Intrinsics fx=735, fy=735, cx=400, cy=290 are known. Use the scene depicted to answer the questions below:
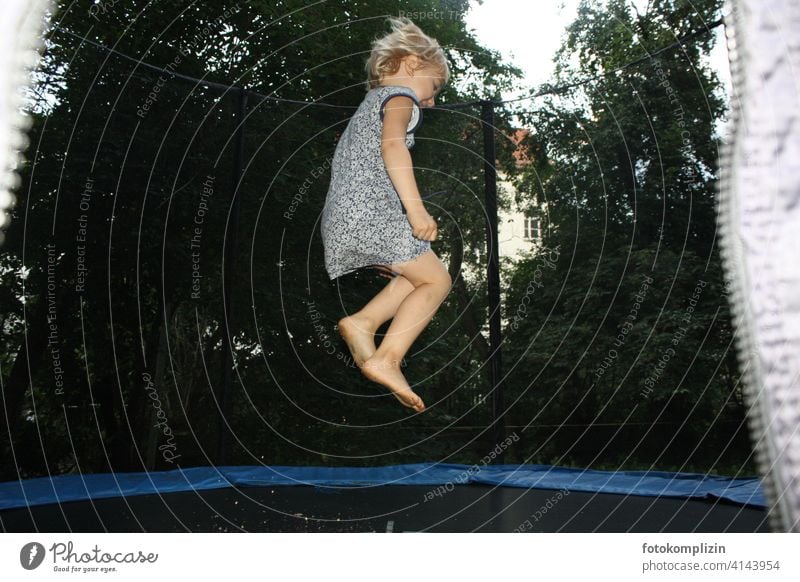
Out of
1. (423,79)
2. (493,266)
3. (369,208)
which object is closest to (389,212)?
(369,208)

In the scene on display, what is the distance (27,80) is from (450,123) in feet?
7.17

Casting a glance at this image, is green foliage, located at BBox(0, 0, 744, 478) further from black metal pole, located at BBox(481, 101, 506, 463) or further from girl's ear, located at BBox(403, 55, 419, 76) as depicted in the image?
girl's ear, located at BBox(403, 55, 419, 76)

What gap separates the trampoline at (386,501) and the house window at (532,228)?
1631 mm

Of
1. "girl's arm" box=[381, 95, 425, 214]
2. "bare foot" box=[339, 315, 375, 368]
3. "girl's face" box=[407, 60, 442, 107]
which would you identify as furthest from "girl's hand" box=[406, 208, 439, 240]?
"girl's face" box=[407, 60, 442, 107]

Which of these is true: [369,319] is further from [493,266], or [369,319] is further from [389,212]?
[493,266]

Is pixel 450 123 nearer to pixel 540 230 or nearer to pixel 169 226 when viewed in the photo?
pixel 540 230

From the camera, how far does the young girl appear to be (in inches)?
77.4

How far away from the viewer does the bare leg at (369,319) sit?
197cm

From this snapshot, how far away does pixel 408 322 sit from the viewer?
6.49 ft

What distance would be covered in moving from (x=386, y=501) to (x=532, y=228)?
2.33m

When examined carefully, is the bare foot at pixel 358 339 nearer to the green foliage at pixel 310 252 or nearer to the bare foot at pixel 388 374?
the bare foot at pixel 388 374

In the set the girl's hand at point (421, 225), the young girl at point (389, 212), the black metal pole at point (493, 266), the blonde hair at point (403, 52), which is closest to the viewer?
the girl's hand at point (421, 225)

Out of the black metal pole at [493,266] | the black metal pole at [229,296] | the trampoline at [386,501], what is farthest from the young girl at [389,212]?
the black metal pole at [493,266]
